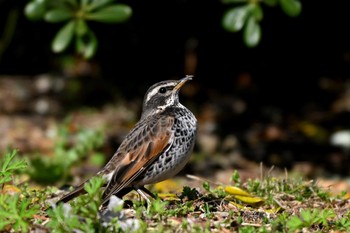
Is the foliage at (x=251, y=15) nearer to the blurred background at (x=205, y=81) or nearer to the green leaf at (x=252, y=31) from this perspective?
the green leaf at (x=252, y=31)

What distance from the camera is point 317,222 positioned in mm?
6109

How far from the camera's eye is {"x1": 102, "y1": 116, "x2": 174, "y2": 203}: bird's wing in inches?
260

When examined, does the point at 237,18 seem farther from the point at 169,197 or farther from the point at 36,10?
the point at 169,197

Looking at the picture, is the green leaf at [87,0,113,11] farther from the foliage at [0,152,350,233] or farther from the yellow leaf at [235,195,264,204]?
the yellow leaf at [235,195,264,204]

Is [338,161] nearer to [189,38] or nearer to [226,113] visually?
[226,113]

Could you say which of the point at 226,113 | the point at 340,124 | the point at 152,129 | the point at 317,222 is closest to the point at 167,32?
the point at 226,113

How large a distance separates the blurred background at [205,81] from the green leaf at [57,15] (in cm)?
302

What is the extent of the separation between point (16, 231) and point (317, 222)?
7.44 ft

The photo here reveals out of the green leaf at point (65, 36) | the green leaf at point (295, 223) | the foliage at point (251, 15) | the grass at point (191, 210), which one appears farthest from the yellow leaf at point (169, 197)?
the green leaf at point (65, 36)

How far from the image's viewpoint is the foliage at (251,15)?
8.37 m

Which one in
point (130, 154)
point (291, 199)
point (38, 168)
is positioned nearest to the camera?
point (130, 154)

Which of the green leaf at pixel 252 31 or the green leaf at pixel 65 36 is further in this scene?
the green leaf at pixel 65 36

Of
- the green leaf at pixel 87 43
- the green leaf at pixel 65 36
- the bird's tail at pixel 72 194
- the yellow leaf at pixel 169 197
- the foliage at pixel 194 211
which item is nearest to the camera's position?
the foliage at pixel 194 211

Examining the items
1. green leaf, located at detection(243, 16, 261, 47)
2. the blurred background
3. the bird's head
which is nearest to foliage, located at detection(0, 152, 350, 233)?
the bird's head
